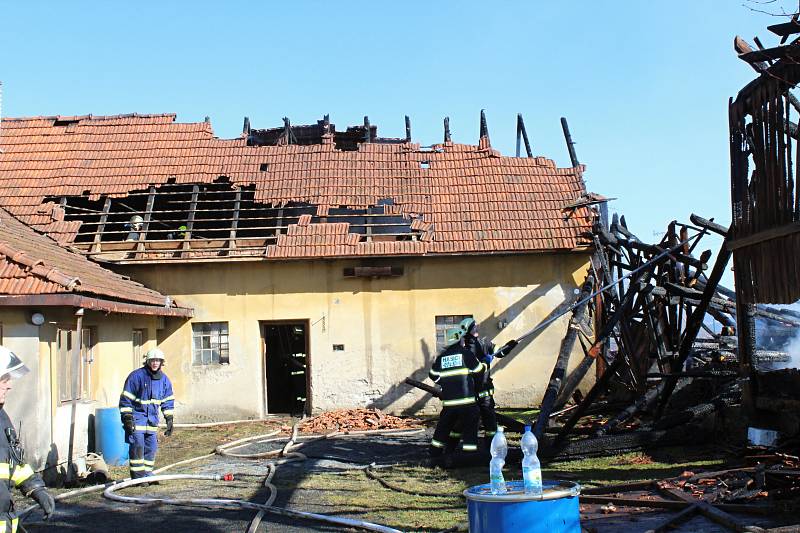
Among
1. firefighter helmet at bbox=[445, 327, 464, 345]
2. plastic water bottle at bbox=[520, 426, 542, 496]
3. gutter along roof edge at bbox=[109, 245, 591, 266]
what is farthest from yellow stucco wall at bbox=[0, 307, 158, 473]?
plastic water bottle at bbox=[520, 426, 542, 496]

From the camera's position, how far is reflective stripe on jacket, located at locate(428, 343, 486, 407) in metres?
10.8

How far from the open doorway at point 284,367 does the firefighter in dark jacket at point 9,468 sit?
14.9m

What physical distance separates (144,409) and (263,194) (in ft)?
29.4

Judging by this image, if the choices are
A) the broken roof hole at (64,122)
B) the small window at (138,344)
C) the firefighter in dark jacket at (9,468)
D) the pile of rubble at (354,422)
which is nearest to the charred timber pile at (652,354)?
the pile of rubble at (354,422)

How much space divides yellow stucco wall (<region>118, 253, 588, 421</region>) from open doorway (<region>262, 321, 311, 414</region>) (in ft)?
9.34

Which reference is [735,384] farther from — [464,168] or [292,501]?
[464,168]

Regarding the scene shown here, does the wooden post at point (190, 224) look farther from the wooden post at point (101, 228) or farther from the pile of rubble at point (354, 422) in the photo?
the pile of rubble at point (354, 422)

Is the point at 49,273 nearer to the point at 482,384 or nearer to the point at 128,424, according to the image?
the point at 128,424

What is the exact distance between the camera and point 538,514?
15.3 ft

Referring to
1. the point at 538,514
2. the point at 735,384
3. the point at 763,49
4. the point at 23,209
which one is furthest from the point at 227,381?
the point at 538,514

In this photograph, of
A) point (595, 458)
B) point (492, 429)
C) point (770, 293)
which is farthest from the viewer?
point (492, 429)

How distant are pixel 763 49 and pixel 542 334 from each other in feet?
31.2

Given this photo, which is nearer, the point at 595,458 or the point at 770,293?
the point at 770,293

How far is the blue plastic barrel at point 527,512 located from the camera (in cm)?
465
